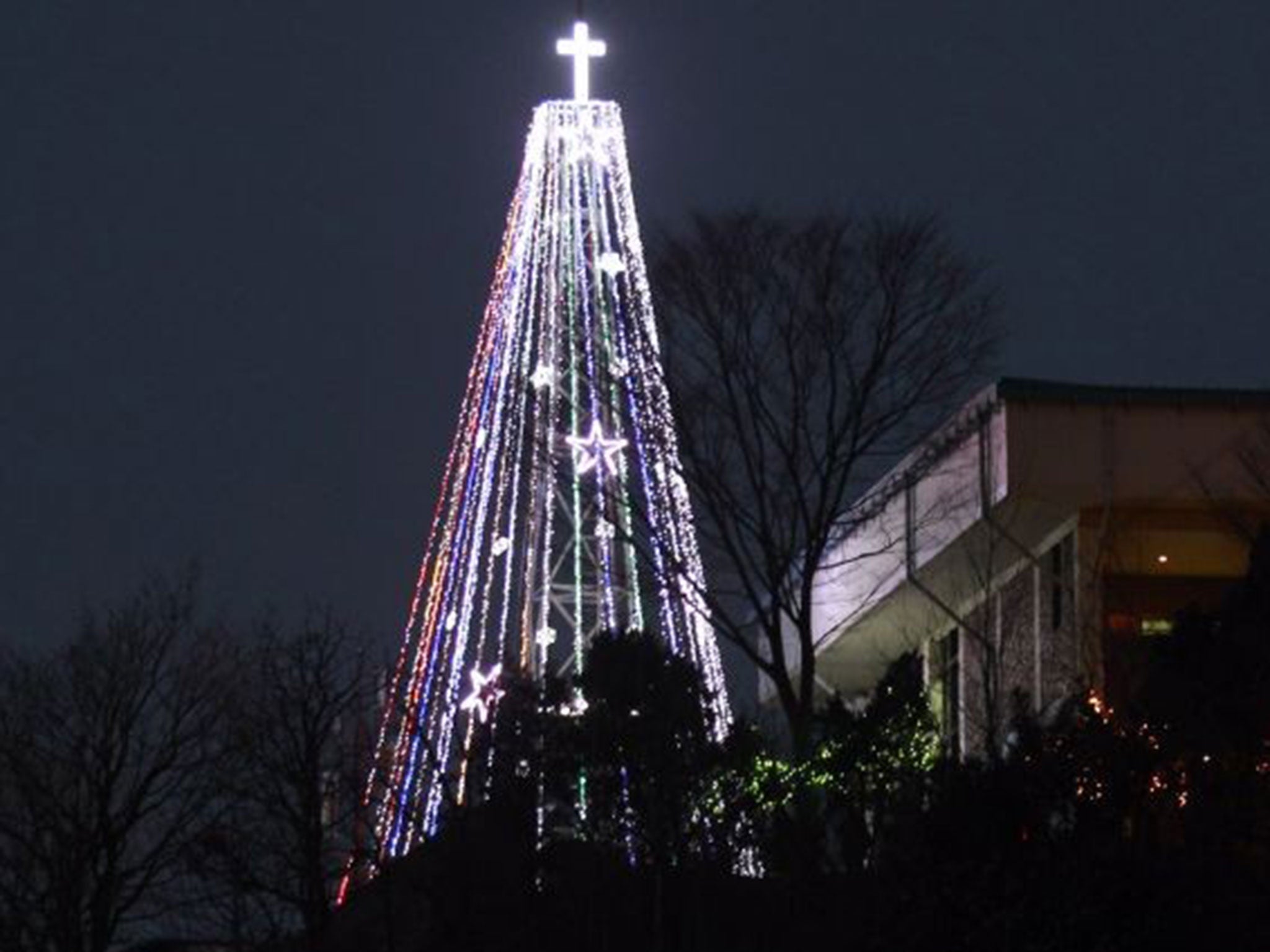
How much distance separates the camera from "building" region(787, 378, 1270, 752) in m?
32.5

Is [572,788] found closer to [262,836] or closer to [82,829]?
[262,836]

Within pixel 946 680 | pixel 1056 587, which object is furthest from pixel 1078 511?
pixel 946 680

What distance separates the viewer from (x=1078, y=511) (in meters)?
33.4

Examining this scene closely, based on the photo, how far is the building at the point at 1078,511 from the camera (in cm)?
3250

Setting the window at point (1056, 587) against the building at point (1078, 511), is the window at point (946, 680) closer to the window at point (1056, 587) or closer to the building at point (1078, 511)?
the building at point (1078, 511)

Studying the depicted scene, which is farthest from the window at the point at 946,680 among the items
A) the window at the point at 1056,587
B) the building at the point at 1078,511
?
the window at the point at 1056,587

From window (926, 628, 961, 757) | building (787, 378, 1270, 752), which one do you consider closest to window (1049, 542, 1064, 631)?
building (787, 378, 1270, 752)

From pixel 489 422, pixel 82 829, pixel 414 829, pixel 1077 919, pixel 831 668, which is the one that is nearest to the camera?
pixel 1077 919

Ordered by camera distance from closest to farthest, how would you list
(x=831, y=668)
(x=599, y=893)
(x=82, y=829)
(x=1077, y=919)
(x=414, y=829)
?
(x=1077, y=919) < (x=599, y=893) < (x=414, y=829) < (x=82, y=829) < (x=831, y=668)

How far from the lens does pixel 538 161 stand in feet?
115

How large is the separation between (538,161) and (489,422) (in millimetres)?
3549

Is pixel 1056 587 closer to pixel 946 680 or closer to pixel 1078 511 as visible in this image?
pixel 1078 511

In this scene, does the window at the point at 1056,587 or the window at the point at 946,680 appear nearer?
the window at the point at 1056,587

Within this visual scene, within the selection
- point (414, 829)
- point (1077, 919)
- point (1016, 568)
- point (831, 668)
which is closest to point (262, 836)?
point (414, 829)
